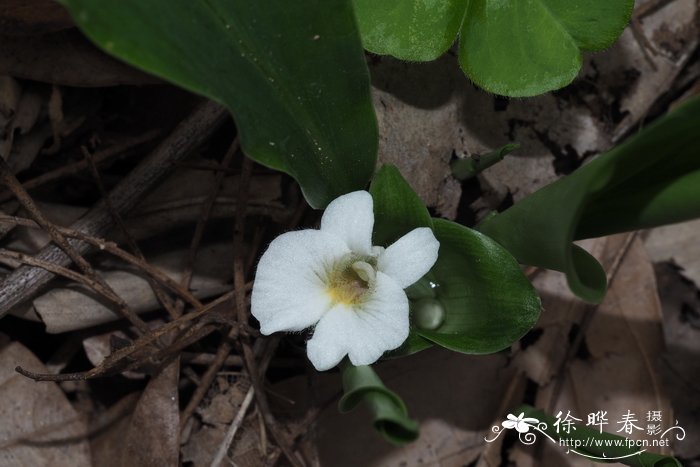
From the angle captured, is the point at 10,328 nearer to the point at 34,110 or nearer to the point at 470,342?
the point at 34,110

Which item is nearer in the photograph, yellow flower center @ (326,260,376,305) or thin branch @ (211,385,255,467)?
yellow flower center @ (326,260,376,305)

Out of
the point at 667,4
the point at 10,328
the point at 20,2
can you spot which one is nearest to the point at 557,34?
the point at 667,4

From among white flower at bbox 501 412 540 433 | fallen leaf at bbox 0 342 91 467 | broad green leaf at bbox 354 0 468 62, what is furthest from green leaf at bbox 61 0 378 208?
fallen leaf at bbox 0 342 91 467

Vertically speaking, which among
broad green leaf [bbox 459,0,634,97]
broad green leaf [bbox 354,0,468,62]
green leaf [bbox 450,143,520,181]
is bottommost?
green leaf [bbox 450,143,520,181]

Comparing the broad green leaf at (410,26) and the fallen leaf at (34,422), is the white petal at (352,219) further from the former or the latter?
the fallen leaf at (34,422)

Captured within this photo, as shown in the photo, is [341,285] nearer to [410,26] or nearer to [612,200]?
[612,200]

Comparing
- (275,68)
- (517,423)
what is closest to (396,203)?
(275,68)

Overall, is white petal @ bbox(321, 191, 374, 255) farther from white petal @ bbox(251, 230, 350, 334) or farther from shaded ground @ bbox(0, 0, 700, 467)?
shaded ground @ bbox(0, 0, 700, 467)
